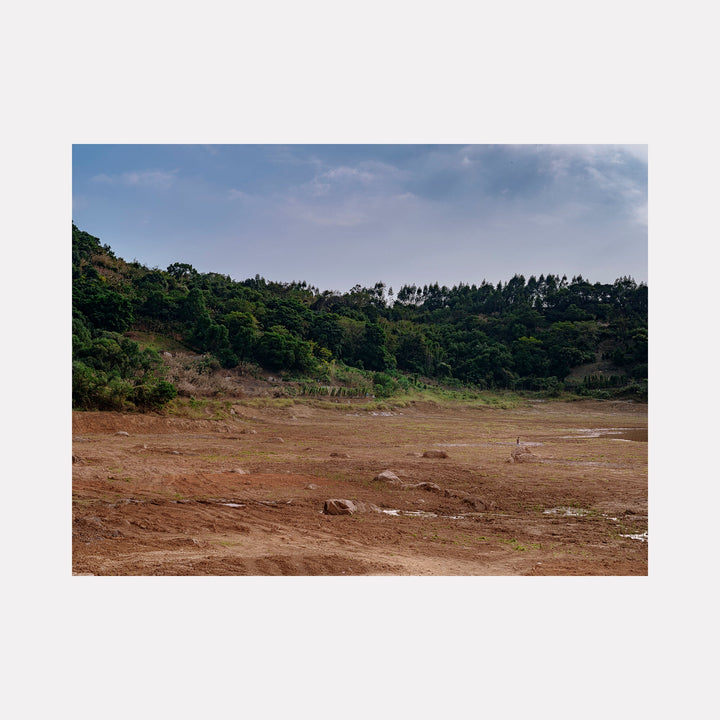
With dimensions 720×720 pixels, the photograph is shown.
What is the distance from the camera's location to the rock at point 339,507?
24.2 ft

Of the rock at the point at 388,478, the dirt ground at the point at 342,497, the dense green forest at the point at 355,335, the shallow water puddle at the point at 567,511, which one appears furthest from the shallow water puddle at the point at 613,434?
the rock at the point at 388,478

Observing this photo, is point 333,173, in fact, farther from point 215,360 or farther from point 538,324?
point 538,324

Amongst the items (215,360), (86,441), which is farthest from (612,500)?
(215,360)

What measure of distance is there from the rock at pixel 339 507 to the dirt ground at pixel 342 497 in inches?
4.1

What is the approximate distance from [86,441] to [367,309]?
123 ft

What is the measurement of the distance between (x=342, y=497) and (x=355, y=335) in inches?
1080

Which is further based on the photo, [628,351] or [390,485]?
[628,351]

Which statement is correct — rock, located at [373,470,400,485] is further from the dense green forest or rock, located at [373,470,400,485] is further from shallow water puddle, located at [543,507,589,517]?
the dense green forest

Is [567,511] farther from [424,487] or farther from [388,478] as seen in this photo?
[388,478]

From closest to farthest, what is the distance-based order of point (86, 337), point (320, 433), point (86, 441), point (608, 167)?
point (608, 167) → point (86, 441) → point (320, 433) → point (86, 337)

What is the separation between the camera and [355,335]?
35562 mm

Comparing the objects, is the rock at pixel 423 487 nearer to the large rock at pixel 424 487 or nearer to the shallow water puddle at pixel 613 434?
the large rock at pixel 424 487

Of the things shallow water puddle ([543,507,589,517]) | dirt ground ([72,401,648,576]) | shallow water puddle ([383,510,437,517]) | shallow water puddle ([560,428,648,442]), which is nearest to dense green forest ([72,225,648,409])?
shallow water puddle ([560,428,648,442])

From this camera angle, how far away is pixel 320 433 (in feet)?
59.9
